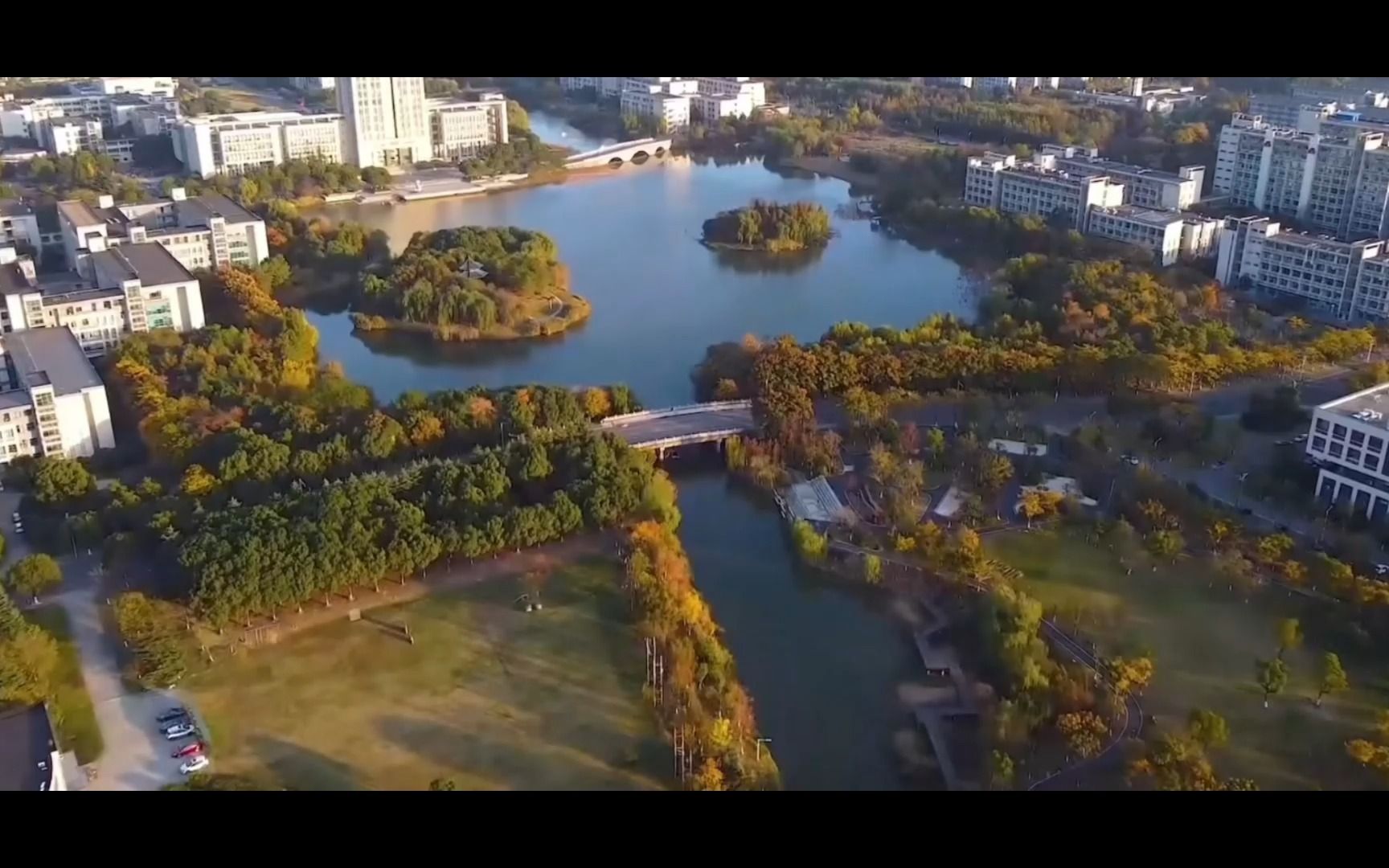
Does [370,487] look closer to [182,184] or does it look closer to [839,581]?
[839,581]

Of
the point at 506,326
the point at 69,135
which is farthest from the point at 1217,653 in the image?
the point at 69,135

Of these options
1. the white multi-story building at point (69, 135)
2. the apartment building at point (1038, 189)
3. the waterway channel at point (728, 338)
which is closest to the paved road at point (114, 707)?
the waterway channel at point (728, 338)

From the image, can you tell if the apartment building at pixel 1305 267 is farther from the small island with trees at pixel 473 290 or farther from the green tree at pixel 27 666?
the green tree at pixel 27 666

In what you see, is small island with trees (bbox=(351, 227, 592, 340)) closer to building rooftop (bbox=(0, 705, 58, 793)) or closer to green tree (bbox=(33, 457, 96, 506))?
green tree (bbox=(33, 457, 96, 506))

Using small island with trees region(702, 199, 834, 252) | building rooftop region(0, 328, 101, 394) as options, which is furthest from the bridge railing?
small island with trees region(702, 199, 834, 252)

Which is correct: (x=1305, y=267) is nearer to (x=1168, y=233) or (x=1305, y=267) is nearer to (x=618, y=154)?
(x=1168, y=233)

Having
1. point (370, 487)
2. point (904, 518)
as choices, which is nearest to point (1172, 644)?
point (904, 518)
